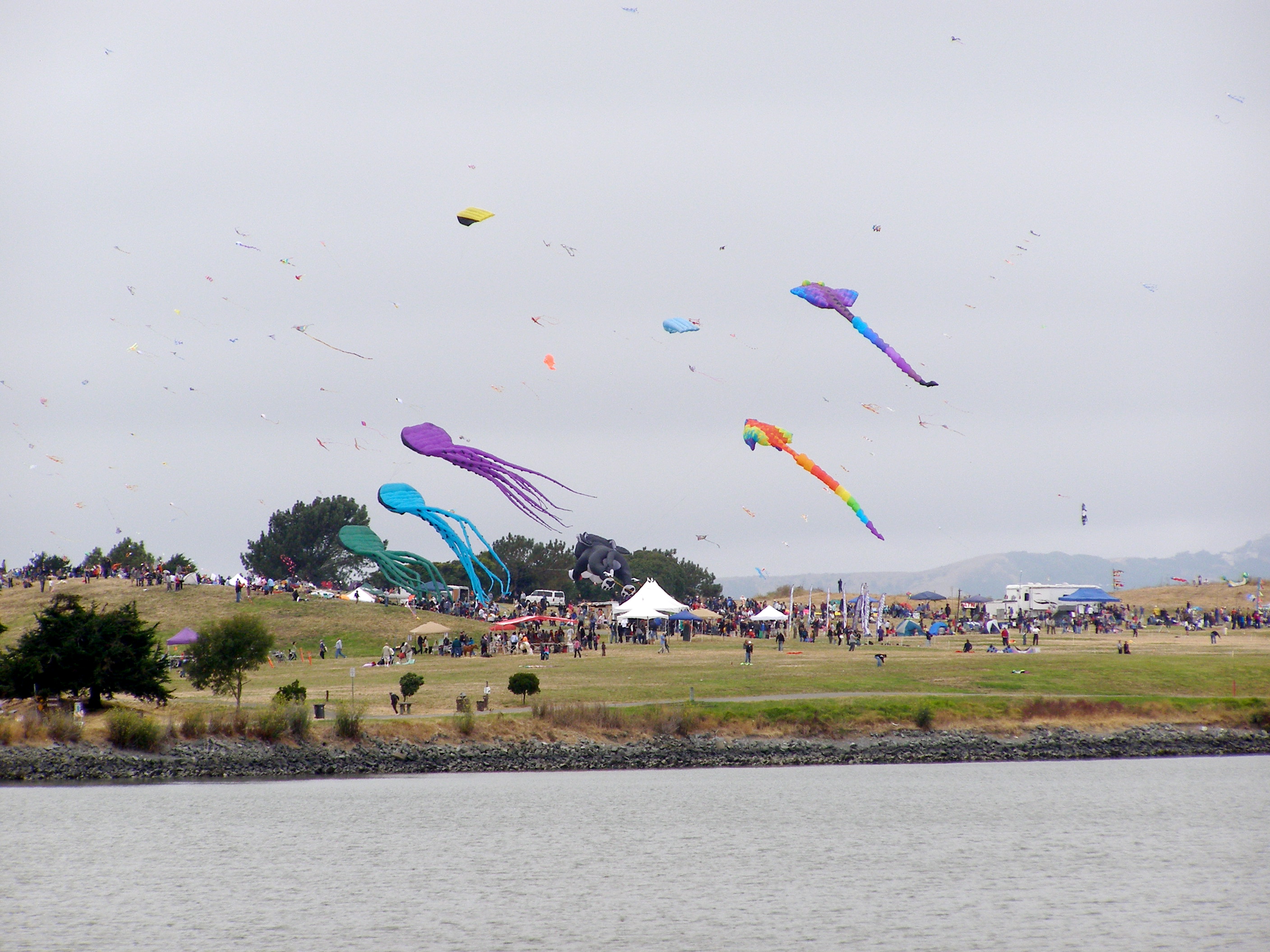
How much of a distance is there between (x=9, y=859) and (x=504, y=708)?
2181 cm

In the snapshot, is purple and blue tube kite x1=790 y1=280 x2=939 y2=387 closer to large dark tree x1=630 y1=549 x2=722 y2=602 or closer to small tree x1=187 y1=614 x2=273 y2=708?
small tree x1=187 y1=614 x2=273 y2=708

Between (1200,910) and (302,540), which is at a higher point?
(302,540)

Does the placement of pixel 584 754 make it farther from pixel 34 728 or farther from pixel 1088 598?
pixel 1088 598

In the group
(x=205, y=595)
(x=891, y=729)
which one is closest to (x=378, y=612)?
(x=205, y=595)

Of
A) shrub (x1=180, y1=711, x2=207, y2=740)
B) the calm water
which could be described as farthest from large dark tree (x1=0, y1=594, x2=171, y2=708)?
the calm water

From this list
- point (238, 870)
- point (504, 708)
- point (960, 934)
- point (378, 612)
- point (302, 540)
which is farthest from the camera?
point (302, 540)

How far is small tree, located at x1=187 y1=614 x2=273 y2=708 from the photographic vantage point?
179 ft

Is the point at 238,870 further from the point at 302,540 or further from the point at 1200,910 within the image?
the point at 302,540

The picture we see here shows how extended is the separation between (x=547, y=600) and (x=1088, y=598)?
4516 cm

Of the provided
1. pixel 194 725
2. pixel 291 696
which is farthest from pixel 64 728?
pixel 291 696

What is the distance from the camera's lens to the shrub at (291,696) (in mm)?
54875

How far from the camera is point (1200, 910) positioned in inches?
1264

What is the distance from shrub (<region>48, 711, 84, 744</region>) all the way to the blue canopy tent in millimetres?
71765

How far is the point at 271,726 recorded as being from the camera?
5312 centimetres
